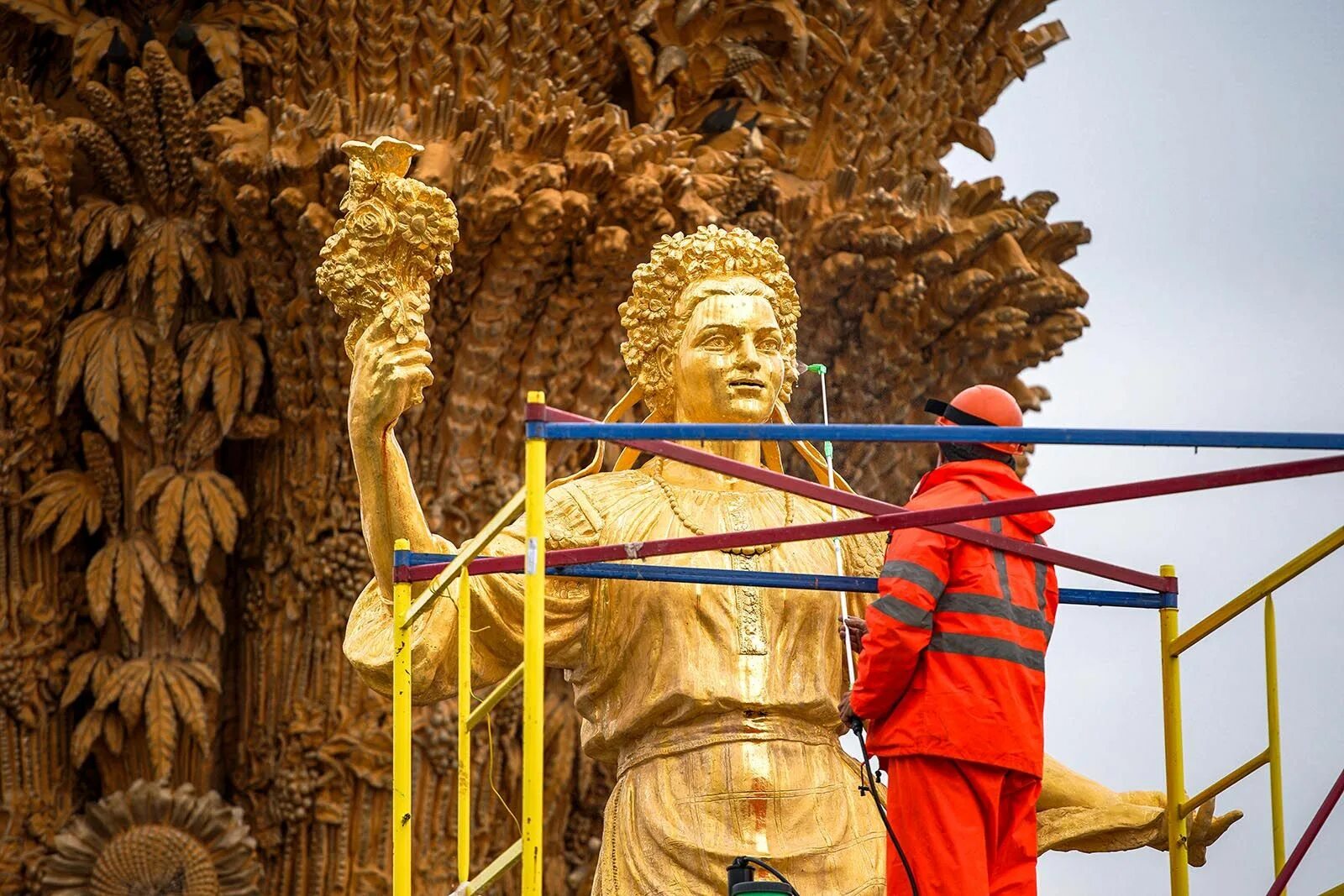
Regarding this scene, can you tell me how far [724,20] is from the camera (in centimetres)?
1275

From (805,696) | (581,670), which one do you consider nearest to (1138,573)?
(805,696)

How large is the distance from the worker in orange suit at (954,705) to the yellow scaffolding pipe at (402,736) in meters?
1.09

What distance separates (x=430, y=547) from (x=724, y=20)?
18.2ft

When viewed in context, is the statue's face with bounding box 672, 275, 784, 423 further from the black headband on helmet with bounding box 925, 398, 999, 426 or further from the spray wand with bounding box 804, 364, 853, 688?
the black headband on helmet with bounding box 925, 398, 999, 426

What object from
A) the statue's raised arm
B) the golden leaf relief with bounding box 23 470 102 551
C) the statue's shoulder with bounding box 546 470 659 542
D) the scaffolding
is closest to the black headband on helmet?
the scaffolding

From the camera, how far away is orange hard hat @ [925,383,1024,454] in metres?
7.13

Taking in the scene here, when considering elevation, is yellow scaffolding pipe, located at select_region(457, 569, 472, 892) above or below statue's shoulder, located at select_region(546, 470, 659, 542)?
below

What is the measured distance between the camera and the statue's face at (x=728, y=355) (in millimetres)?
8008

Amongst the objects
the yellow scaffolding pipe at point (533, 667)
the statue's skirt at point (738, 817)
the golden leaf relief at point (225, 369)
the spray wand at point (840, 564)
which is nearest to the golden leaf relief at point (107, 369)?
the golden leaf relief at point (225, 369)

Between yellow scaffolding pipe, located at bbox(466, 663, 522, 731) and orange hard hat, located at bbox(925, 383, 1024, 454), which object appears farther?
orange hard hat, located at bbox(925, 383, 1024, 454)

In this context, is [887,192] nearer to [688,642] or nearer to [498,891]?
[498,891]

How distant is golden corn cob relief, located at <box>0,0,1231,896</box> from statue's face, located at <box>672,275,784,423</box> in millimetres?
3674

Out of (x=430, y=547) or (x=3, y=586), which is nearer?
(x=430, y=547)

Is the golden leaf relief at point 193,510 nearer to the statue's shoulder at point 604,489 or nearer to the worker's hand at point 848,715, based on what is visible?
the statue's shoulder at point 604,489
